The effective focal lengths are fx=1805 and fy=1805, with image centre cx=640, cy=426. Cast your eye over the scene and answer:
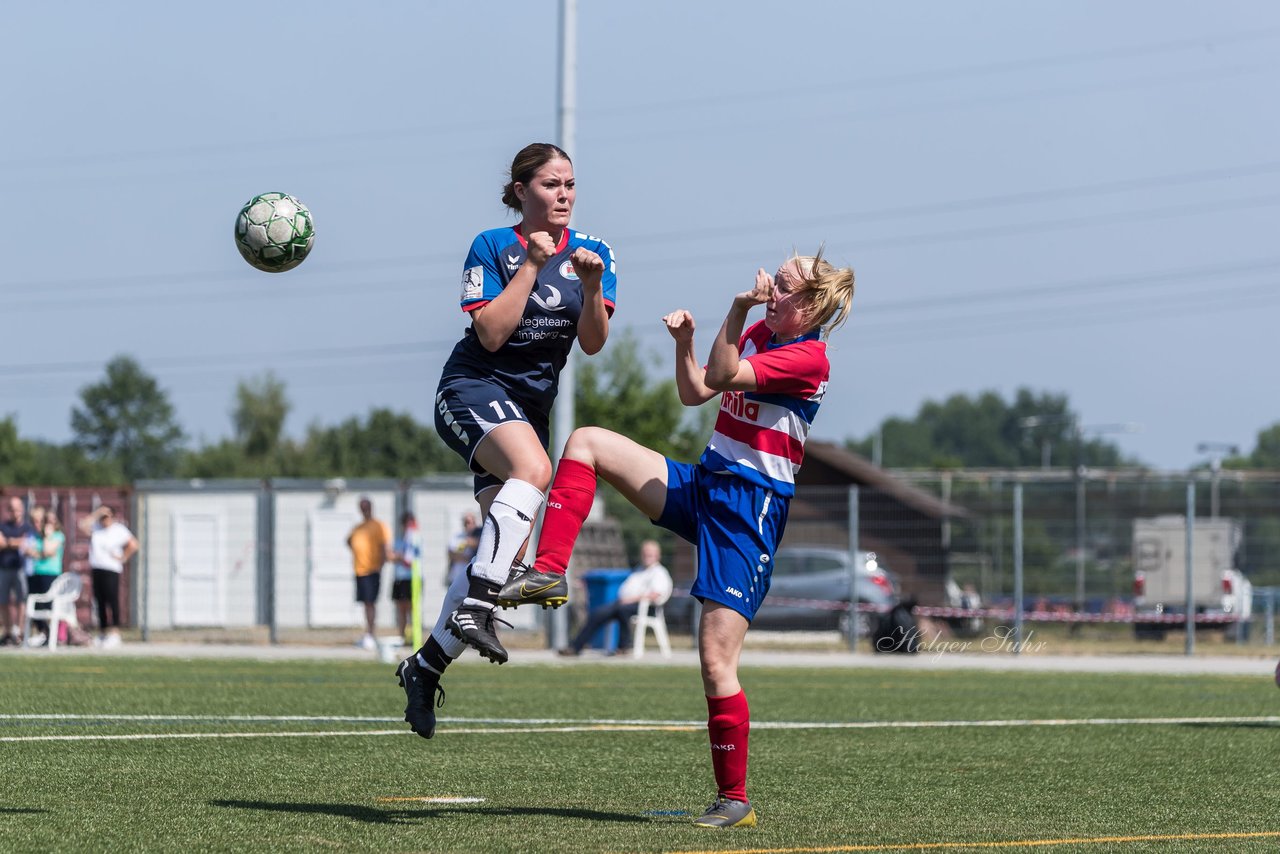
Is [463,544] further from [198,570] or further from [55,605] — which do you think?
[198,570]

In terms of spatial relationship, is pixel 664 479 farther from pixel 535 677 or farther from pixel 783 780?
pixel 535 677

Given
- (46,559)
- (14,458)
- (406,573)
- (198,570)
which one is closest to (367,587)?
(406,573)

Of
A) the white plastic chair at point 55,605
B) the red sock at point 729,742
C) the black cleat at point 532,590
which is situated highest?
the black cleat at point 532,590

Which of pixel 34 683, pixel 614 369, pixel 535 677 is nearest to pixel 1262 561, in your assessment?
pixel 535 677

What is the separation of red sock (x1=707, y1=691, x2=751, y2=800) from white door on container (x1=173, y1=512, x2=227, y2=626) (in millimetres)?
22222

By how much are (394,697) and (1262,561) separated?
1628 centimetres

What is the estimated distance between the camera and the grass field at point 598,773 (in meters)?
5.49

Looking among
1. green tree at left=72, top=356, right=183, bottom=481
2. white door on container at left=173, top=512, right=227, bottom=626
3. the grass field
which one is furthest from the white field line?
green tree at left=72, top=356, right=183, bottom=481

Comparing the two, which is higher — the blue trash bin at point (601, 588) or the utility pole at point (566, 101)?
the utility pole at point (566, 101)

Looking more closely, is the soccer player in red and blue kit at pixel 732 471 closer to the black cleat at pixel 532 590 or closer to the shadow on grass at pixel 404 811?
the black cleat at pixel 532 590

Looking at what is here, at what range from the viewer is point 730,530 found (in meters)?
6.22

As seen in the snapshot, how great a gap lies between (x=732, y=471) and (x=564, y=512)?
606 millimetres

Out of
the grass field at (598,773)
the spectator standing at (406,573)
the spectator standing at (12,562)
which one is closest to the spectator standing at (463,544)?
the spectator standing at (406,573)

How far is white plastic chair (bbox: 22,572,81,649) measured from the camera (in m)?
21.9
